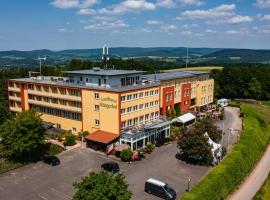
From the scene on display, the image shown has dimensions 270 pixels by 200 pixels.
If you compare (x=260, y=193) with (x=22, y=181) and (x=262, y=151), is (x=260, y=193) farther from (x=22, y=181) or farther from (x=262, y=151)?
(x=22, y=181)

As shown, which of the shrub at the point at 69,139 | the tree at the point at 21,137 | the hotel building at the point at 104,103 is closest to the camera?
the tree at the point at 21,137

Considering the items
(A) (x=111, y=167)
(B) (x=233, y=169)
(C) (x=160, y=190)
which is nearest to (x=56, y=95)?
(A) (x=111, y=167)

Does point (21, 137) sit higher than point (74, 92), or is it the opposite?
point (74, 92)

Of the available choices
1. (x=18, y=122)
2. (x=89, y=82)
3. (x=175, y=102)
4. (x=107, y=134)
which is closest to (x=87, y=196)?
(x=18, y=122)

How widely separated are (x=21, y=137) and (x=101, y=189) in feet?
93.2

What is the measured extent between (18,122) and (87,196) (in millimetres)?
28676

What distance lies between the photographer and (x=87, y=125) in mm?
68250

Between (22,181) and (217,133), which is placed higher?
(217,133)

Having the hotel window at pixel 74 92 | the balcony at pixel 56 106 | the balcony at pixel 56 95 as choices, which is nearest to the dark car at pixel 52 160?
the balcony at pixel 56 106

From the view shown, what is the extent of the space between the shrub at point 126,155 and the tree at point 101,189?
2351 cm

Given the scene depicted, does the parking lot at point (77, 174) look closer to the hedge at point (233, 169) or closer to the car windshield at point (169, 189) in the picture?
the car windshield at point (169, 189)

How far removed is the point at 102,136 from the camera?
63625 millimetres

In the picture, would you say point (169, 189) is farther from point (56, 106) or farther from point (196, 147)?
point (56, 106)

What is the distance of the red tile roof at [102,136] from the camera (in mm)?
61641
